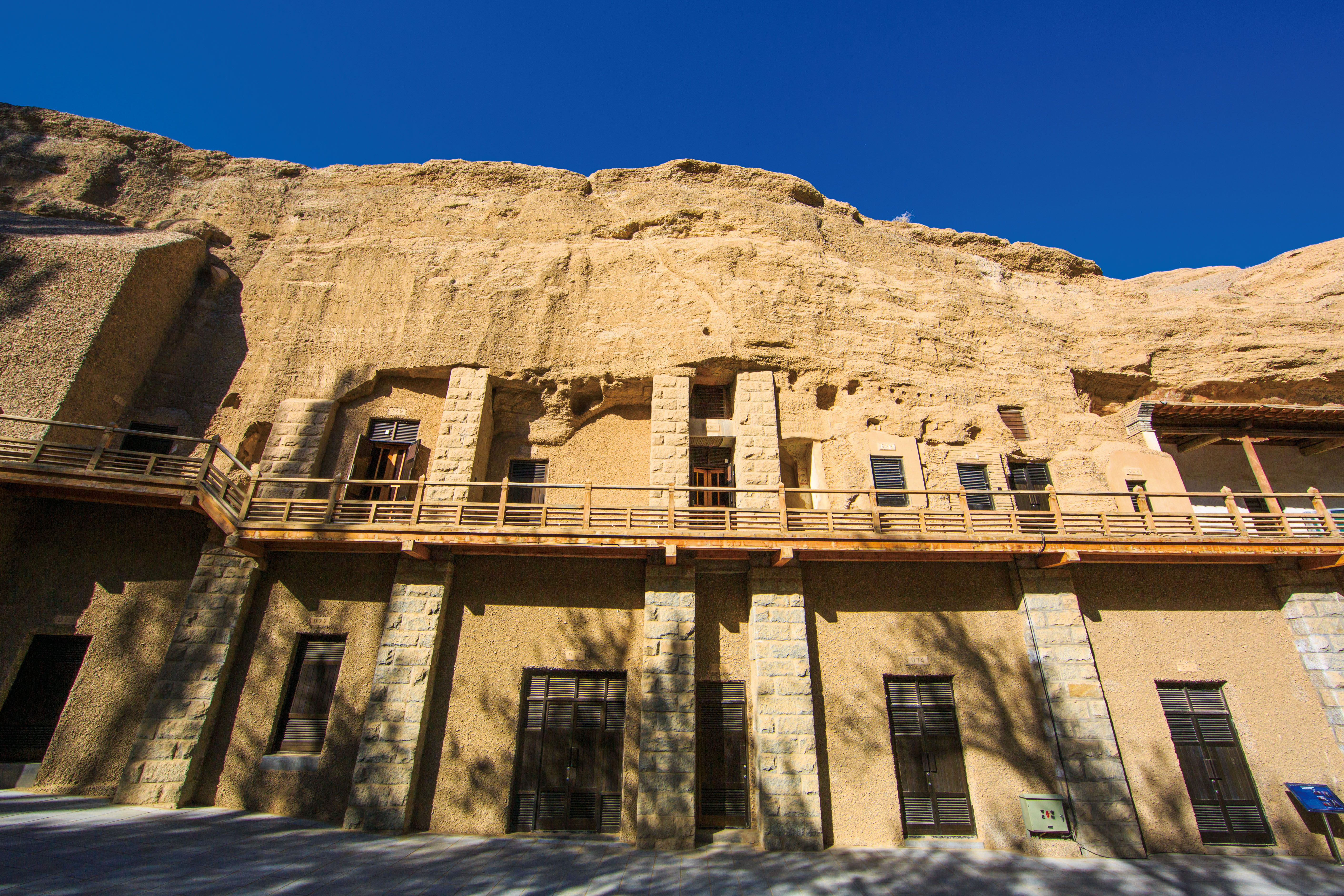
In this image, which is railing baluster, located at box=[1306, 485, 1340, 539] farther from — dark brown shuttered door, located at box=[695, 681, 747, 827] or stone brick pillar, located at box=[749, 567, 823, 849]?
dark brown shuttered door, located at box=[695, 681, 747, 827]

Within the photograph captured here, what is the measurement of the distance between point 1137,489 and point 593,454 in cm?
1368

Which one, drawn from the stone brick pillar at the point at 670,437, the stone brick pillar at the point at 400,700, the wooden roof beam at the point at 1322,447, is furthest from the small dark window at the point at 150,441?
the wooden roof beam at the point at 1322,447

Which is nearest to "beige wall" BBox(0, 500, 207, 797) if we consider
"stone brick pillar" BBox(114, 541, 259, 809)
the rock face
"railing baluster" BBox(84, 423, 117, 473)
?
"stone brick pillar" BBox(114, 541, 259, 809)

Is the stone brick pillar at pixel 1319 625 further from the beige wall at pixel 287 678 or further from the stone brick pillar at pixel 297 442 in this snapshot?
the stone brick pillar at pixel 297 442

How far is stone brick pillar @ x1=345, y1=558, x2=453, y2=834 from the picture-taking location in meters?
10.2

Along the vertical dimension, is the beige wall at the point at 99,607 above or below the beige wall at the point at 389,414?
below

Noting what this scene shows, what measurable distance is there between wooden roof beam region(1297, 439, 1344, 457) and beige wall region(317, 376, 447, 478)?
24.0 m

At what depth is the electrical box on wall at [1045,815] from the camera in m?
10.1

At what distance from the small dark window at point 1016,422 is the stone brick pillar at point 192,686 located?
17.7 metres

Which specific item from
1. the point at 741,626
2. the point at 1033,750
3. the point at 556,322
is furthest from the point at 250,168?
the point at 1033,750

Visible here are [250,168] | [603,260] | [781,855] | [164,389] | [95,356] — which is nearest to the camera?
[781,855]

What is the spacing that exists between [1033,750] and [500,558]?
1070cm

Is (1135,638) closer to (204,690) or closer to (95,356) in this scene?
(204,690)

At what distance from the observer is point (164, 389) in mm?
14547
